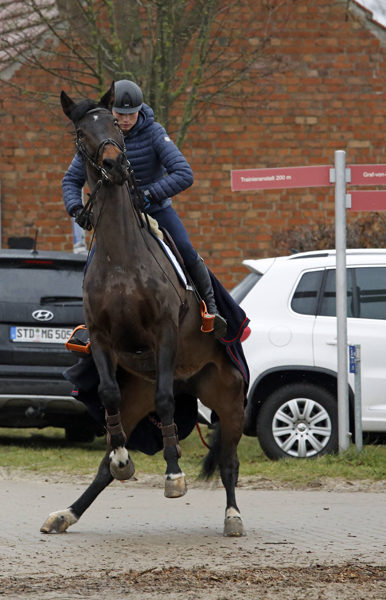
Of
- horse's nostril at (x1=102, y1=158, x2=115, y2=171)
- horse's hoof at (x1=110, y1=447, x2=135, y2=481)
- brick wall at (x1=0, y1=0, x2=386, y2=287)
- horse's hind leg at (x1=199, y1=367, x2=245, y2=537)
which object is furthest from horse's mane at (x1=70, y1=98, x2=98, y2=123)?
brick wall at (x1=0, y1=0, x2=386, y2=287)

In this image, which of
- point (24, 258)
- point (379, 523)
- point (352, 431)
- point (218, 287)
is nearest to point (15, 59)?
point (24, 258)

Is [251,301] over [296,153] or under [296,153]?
under

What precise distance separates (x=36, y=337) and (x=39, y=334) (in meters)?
0.04

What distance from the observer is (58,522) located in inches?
305

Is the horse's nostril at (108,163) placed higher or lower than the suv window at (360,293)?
higher

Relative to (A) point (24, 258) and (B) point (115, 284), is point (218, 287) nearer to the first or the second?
(B) point (115, 284)

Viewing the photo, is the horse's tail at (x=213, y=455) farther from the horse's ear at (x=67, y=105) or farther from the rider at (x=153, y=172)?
the horse's ear at (x=67, y=105)

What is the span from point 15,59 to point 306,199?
6.73 metres

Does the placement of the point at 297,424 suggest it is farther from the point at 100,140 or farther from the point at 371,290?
the point at 100,140

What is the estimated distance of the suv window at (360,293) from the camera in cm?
1145

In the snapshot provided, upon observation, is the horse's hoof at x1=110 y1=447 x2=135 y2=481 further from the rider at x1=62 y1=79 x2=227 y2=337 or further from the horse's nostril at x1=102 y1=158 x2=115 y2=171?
the horse's nostril at x1=102 y1=158 x2=115 y2=171

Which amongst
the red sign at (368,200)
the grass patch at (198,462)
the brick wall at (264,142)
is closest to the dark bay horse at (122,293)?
the grass patch at (198,462)

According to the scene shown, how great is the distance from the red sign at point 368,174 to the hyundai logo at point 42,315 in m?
3.21

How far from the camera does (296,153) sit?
66.1ft
